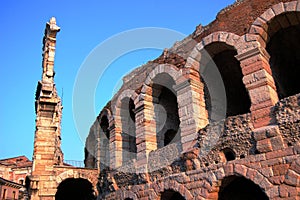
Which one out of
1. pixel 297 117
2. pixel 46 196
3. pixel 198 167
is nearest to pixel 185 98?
pixel 198 167

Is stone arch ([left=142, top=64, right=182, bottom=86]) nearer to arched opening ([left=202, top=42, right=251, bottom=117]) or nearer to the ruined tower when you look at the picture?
arched opening ([left=202, top=42, right=251, bottom=117])

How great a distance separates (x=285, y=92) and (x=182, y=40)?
3411mm

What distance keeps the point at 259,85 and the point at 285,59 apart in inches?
124

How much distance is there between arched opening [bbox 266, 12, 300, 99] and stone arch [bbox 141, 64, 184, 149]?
2.83 m

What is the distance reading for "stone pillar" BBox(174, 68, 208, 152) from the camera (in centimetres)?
795

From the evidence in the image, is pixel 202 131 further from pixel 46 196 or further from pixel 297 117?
pixel 46 196

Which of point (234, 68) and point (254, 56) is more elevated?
point (234, 68)

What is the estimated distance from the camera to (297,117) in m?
6.03

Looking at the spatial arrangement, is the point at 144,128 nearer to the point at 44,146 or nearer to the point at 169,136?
the point at 169,136

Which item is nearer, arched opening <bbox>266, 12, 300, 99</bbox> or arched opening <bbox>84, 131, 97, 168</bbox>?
arched opening <bbox>266, 12, 300, 99</bbox>

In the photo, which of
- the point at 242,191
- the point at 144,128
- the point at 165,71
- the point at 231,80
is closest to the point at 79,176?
the point at 144,128

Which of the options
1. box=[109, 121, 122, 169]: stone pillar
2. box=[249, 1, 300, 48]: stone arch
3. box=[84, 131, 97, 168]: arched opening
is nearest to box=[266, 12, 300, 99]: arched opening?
box=[249, 1, 300, 48]: stone arch

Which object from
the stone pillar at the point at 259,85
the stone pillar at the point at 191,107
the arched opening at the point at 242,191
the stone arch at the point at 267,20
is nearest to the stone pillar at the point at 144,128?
the stone pillar at the point at 191,107

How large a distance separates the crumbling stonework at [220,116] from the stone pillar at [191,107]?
27 millimetres
